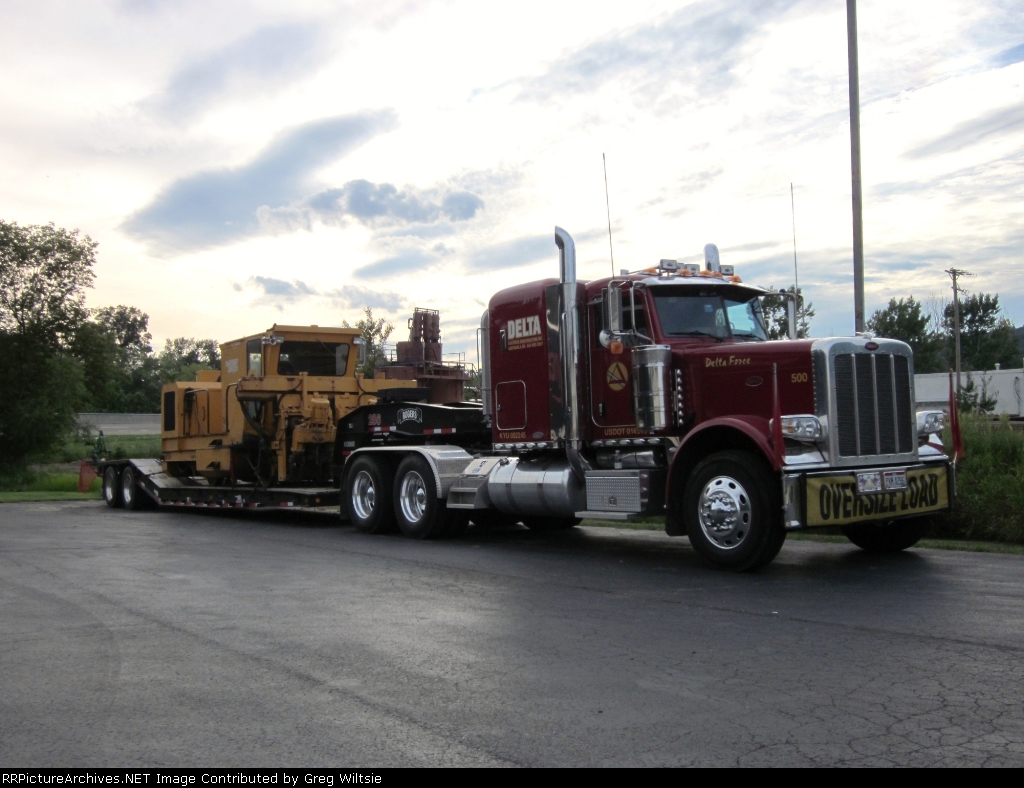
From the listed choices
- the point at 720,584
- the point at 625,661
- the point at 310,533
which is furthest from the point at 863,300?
the point at 625,661

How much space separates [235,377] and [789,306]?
10.4 metres

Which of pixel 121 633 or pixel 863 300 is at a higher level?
pixel 863 300

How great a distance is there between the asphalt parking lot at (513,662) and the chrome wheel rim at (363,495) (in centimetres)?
328

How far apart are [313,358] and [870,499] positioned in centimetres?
1059

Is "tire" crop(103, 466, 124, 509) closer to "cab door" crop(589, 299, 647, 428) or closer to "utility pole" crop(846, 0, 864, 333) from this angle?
"cab door" crop(589, 299, 647, 428)

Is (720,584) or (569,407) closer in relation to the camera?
(720,584)

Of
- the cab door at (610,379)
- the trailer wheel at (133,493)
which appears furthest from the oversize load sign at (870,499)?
the trailer wheel at (133,493)

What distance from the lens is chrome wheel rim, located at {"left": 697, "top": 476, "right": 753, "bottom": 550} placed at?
880 cm

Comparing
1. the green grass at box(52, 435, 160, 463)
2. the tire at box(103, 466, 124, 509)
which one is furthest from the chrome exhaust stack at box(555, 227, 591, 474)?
the green grass at box(52, 435, 160, 463)

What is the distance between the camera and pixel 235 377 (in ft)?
58.0

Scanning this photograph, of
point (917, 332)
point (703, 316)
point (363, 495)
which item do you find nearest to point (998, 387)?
point (917, 332)

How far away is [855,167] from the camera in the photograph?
13.9m

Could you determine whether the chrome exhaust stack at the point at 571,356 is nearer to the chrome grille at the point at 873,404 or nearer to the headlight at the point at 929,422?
the chrome grille at the point at 873,404

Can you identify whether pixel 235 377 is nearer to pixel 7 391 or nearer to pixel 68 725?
pixel 68 725
